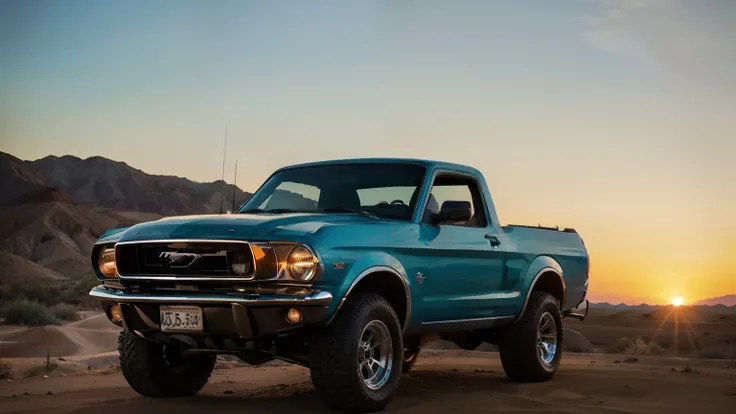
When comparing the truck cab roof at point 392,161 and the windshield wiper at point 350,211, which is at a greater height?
the truck cab roof at point 392,161

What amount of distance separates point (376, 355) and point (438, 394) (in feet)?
5.27

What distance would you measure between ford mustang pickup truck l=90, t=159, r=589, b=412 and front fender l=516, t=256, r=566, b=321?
4 cm

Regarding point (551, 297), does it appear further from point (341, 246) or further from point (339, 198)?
point (341, 246)

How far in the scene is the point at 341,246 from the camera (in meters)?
7.22

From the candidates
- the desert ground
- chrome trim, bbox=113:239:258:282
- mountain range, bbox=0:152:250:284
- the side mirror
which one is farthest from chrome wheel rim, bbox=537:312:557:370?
mountain range, bbox=0:152:250:284

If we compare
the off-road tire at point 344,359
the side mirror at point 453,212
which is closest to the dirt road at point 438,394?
the off-road tire at point 344,359

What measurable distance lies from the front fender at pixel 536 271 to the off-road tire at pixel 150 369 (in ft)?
12.1

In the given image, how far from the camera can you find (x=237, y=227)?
7.17 meters

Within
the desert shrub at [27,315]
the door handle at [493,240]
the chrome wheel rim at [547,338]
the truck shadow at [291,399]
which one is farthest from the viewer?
the desert shrub at [27,315]

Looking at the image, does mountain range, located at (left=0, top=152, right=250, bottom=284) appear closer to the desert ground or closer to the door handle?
the desert ground

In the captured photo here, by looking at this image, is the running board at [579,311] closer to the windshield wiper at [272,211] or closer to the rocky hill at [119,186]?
the windshield wiper at [272,211]

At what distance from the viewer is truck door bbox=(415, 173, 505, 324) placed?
8406mm

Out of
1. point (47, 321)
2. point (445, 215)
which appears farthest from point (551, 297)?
point (47, 321)

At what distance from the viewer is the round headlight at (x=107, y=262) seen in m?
8.03
